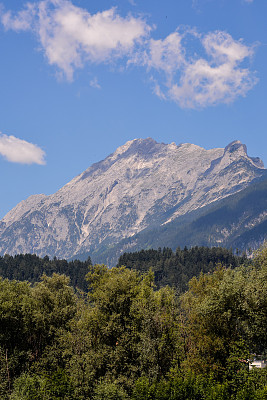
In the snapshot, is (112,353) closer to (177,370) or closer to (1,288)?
(177,370)

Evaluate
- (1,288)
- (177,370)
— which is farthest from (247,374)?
(1,288)

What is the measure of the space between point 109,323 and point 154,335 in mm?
7696

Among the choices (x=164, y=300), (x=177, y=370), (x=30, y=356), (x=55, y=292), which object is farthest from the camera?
(x=55, y=292)

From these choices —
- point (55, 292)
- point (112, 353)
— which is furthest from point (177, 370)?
point (55, 292)

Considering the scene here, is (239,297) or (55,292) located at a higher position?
(55,292)

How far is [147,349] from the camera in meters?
59.8

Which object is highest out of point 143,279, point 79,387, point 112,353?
point 143,279

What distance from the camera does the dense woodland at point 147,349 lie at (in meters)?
55.1

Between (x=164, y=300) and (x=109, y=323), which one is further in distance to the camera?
(x=164, y=300)

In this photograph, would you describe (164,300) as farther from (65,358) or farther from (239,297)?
(65,358)

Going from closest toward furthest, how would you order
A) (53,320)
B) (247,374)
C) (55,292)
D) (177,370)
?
(247,374) < (177,370) < (53,320) < (55,292)

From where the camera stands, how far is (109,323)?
63625 millimetres

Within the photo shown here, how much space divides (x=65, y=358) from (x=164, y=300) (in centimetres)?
2243

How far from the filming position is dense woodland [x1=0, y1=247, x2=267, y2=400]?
5512 centimetres
